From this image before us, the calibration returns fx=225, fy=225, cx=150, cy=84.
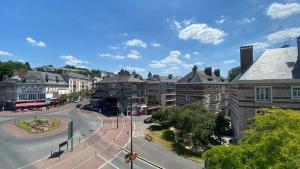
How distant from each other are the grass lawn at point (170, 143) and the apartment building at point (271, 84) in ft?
32.2

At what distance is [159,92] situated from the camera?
7938 centimetres

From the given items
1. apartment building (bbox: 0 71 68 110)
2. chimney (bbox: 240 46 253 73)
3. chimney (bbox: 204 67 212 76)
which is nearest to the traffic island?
apartment building (bbox: 0 71 68 110)

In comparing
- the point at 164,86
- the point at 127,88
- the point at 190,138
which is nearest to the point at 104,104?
the point at 127,88

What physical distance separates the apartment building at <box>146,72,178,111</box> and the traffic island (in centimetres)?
3304

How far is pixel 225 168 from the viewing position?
10.3 meters

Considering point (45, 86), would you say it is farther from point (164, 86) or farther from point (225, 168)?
point (225, 168)

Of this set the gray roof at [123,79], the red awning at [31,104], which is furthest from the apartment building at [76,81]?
the gray roof at [123,79]

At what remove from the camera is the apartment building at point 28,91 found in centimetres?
7562

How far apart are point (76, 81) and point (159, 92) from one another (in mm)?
48330

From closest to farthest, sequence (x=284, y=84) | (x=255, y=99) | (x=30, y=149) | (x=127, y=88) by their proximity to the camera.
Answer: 1. (x=284, y=84)
2. (x=255, y=99)
3. (x=30, y=149)
4. (x=127, y=88)

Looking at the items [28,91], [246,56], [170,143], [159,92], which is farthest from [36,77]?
[246,56]

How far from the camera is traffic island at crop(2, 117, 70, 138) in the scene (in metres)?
45.2

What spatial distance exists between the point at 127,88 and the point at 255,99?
166 ft

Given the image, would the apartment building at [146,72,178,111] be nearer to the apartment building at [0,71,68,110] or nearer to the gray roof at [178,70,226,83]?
the gray roof at [178,70,226,83]
